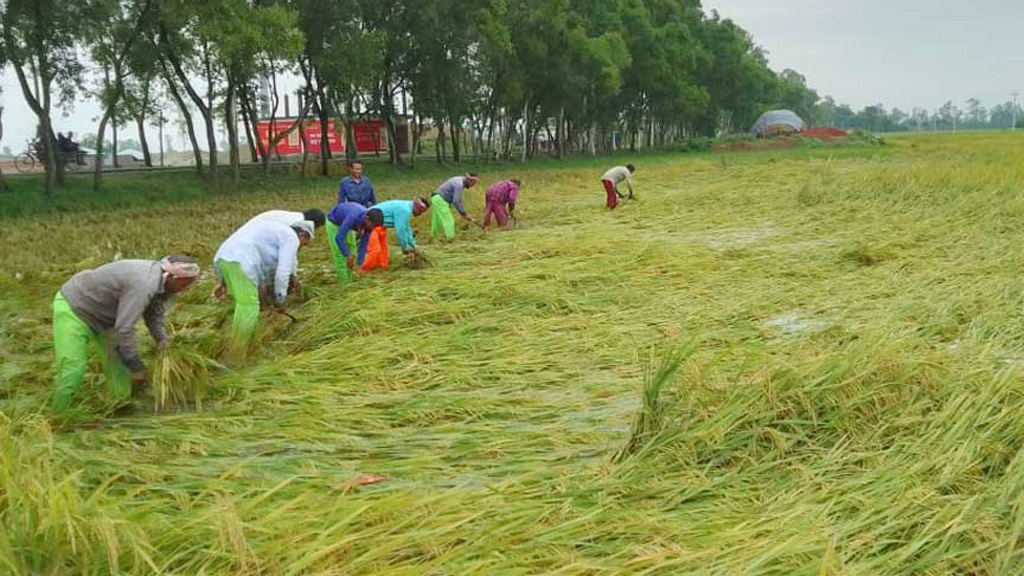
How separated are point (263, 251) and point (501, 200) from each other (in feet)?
22.0

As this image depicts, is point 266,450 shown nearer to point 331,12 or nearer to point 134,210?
point 134,210

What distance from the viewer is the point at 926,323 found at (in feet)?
17.8

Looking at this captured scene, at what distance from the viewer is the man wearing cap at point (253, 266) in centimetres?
551

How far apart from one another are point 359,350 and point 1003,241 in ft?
24.9

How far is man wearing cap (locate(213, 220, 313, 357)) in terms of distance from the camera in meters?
5.51

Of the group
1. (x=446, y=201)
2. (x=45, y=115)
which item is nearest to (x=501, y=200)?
(x=446, y=201)

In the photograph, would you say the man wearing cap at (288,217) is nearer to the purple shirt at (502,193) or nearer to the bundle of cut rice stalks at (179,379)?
the bundle of cut rice stalks at (179,379)

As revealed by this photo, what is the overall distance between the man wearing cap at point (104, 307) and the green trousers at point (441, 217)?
664 centimetres

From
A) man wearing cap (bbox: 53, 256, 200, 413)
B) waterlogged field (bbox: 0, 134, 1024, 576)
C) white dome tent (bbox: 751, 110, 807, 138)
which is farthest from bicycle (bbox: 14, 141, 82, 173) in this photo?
white dome tent (bbox: 751, 110, 807, 138)

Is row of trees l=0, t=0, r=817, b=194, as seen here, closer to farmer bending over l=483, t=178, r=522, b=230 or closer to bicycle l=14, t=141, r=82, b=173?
bicycle l=14, t=141, r=82, b=173

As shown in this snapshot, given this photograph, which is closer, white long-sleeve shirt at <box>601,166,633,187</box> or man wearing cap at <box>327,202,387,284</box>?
man wearing cap at <box>327,202,387,284</box>

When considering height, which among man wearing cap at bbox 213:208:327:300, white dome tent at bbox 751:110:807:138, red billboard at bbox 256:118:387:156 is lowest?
man wearing cap at bbox 213:208:327:300

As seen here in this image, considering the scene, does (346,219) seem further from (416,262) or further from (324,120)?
(324,120)

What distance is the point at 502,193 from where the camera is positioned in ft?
40.6
